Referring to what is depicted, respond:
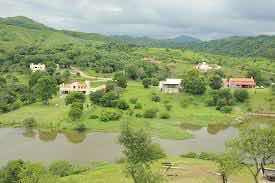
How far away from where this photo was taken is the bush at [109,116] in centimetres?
7000

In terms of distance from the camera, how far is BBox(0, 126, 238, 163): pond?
2154 inches

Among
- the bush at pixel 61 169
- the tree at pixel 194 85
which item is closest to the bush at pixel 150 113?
the tree at pixel 194 85

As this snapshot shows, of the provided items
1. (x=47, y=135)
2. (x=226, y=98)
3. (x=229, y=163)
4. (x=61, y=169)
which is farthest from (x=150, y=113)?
(x=229, y=163)

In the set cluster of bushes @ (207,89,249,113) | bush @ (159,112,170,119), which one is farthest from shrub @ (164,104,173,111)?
cluster of bushes @ (207,89,249,113)

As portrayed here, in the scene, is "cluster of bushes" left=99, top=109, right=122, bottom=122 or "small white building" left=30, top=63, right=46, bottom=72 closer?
"cluster of bushes" left=99, top=109, right=122, bottom=122

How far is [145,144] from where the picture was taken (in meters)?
33.2

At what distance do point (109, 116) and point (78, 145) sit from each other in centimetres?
1087

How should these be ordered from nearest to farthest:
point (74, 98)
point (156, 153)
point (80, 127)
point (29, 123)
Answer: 1. point (156, 153)
2. point (80, 127)
3. point (29, 123)
4. point (74, 98)

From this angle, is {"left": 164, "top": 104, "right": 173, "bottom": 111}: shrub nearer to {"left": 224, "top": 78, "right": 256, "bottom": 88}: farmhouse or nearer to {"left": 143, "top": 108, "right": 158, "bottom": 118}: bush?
{"left": 143, "top": 108, "right": 158, "bottom": 118}: bush

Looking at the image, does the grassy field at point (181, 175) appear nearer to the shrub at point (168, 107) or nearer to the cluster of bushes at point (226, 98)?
the shrub at point (168, 107)

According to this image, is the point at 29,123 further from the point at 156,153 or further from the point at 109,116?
the point at 156,153

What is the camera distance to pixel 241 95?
3319 inches

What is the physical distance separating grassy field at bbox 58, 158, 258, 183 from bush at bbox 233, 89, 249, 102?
141ft

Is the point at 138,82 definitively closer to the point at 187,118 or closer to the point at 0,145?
the point at 187,118
